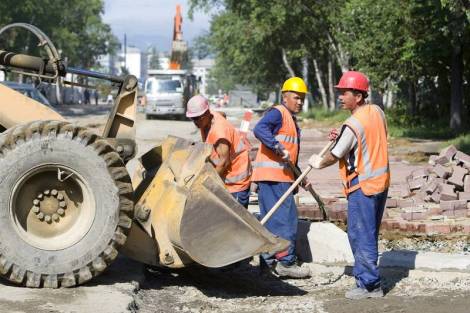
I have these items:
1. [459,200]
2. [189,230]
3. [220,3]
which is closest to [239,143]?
[189,230]

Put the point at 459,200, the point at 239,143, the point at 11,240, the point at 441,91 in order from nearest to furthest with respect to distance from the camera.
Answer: the point at 11,240
the point at 239,143
the point at 459,200
the point at 441,91

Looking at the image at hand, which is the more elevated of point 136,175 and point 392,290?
point 136,175

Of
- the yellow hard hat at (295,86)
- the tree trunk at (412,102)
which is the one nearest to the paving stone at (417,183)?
the yellow hard hat at (295,86)

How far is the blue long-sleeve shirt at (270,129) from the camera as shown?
24.5 feet

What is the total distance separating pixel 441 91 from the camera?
31.6 metres

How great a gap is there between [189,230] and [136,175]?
189cm

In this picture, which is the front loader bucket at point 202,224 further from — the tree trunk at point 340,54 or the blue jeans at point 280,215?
the tree trunk at point 340,54

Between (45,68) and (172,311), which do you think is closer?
(172,311)

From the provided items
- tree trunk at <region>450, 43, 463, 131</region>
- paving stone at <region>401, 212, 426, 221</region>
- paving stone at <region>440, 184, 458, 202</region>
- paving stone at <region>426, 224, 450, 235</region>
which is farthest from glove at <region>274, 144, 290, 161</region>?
tree trunk at <region>450, 43, 463, 131</region>

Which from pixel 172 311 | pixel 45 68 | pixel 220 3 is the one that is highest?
pixel 220 3

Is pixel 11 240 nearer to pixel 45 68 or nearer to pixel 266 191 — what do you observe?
pixel 45 68

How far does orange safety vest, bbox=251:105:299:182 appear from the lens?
7.63 metres

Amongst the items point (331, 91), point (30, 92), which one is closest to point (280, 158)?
point (30, 92)

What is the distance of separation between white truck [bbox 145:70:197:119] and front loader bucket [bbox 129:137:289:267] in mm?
35768
